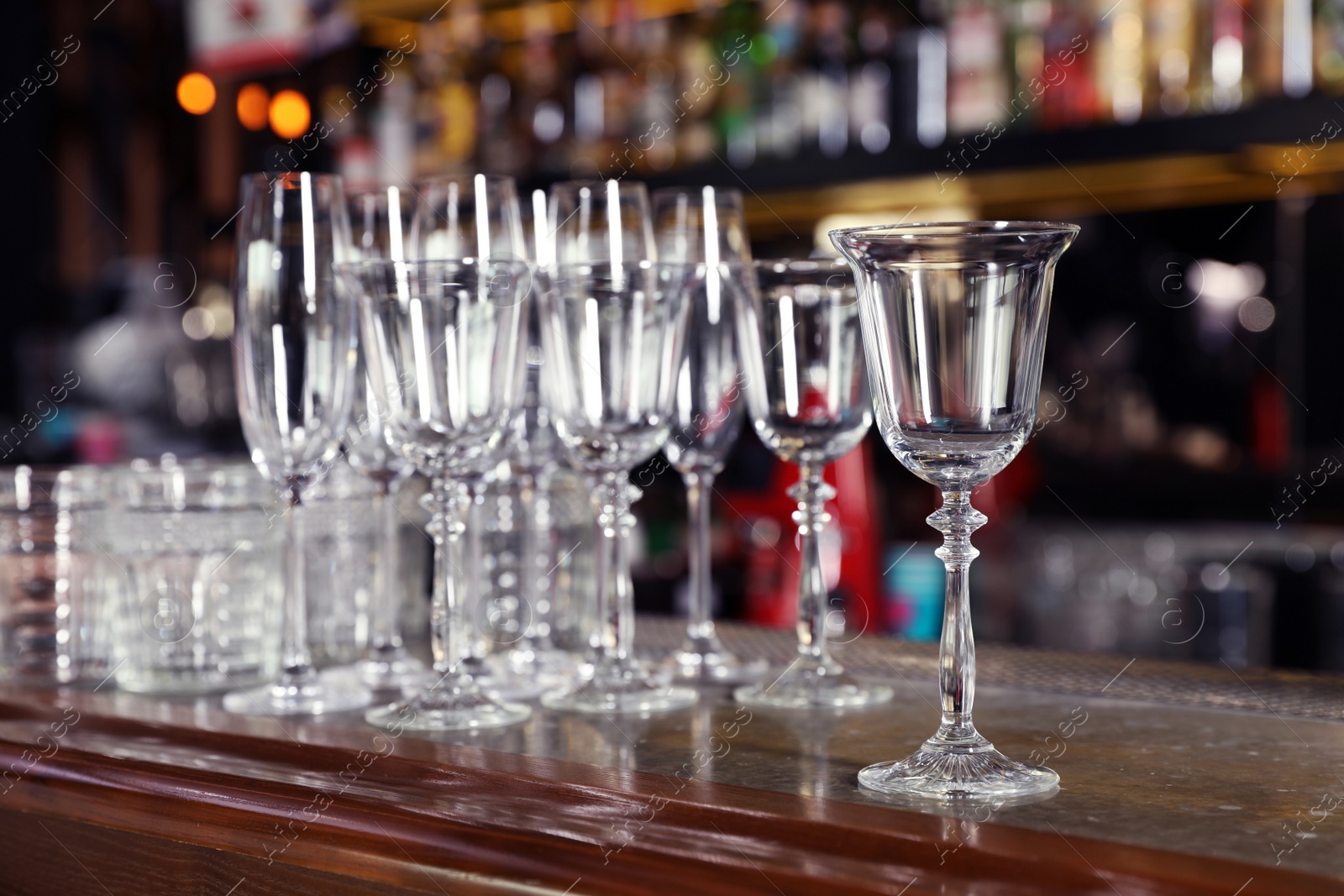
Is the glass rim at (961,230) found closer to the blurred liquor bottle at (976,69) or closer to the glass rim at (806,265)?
the glass rim at (806,265)

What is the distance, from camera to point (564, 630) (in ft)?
3.92

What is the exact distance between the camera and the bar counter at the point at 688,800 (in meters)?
0.61

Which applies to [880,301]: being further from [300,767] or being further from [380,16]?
[380,16]

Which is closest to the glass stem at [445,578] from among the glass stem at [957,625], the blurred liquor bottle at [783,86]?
the glass stem at [957,625]

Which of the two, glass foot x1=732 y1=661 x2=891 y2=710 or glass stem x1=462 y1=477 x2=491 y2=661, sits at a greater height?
glass stem x1=462 y1=477 x2=491 y2=661

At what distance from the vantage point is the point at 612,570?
3.19 ft

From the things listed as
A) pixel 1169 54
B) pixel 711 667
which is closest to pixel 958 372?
pixel 711 667

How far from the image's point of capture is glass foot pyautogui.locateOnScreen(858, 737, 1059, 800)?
2.31 ft

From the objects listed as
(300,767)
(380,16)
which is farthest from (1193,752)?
(380,16)

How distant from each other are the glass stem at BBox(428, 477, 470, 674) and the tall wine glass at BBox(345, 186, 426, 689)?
Result: 0.14 meters

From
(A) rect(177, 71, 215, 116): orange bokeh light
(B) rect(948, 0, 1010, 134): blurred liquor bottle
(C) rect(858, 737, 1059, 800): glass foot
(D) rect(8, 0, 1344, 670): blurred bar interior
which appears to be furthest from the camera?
(A) rect(177, 71, 215, 116): orange bokeh light

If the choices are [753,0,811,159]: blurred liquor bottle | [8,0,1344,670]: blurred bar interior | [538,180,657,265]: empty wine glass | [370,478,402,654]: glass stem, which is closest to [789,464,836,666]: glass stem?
[538,180,657,265]: empty wine glass

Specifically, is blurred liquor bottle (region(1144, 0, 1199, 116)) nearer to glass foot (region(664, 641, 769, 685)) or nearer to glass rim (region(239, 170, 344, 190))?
glass foot (region(664, 641, 769, 685))

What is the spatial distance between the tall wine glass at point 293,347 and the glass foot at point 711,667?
23 centimetres
